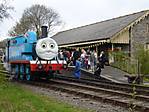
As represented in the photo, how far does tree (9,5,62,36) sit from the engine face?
50191mm

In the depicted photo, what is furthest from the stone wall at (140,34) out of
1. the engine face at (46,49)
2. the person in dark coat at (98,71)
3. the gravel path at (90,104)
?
the gravel path at (90,104)

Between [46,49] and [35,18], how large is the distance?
184ft

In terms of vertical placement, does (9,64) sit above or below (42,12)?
below

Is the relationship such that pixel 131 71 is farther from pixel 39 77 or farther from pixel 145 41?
pixel 145 41

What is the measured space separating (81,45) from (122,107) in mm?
30615

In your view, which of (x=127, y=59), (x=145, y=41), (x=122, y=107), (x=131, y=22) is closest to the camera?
(x=122, y=107)

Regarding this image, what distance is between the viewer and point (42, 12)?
7962 centimetres

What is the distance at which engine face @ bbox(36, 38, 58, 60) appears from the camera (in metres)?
21.5

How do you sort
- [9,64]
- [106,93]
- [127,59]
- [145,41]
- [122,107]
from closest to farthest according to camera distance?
[122,107] → [106,93] → [9,64] → [127,59] → [145,41]

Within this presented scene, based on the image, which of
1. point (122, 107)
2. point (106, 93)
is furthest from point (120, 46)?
point (122, 107)

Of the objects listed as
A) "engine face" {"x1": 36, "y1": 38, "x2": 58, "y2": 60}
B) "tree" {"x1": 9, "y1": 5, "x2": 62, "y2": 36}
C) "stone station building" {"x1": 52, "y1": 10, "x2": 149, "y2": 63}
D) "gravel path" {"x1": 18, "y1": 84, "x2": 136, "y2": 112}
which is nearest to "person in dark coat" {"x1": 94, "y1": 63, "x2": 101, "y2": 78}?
"engine face" {"x1": 36, "y1": 38, "x2": 58, "y2": 60}

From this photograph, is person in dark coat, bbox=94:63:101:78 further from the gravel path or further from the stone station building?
the gravel path

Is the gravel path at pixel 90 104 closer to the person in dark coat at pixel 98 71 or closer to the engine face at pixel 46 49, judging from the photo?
the engine face at pixel 46 49

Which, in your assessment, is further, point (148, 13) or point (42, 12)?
point (42, 12)
